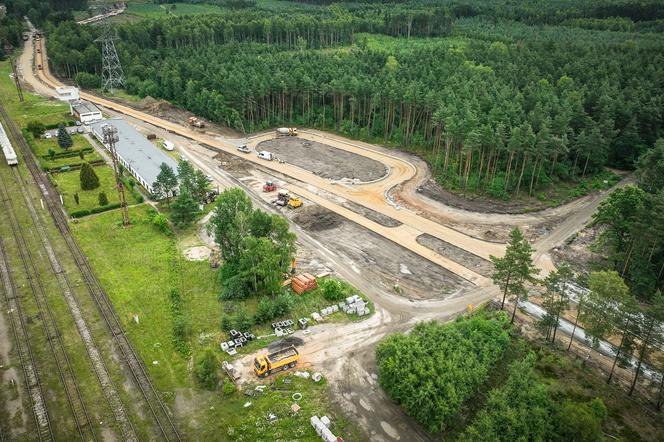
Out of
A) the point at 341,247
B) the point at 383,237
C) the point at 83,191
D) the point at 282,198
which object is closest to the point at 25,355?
the point at 341,247

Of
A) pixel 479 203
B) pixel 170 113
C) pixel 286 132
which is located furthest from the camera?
pixel 170 113

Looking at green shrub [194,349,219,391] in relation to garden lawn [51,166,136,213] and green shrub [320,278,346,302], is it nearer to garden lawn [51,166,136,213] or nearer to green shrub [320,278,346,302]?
green shrub [320,278,346,302]

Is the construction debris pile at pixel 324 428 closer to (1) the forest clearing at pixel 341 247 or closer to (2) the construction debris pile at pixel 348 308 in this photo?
(1) the forest clearing at pixel 341 247

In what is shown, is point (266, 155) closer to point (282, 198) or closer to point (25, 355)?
point (282, 198)

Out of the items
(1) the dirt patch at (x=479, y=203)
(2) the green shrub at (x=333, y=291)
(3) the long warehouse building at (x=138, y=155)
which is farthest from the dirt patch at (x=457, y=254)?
(3) the long warehouse building at (x=138, y=155)

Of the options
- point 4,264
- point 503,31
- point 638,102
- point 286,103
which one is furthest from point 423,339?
point 503,31

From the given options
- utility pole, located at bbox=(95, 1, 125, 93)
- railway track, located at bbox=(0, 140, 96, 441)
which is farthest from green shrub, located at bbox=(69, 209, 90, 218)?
utility pole, located at bbox=(95, 1, 125, 93)

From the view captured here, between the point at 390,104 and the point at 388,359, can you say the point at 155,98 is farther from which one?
the point at 388,359
